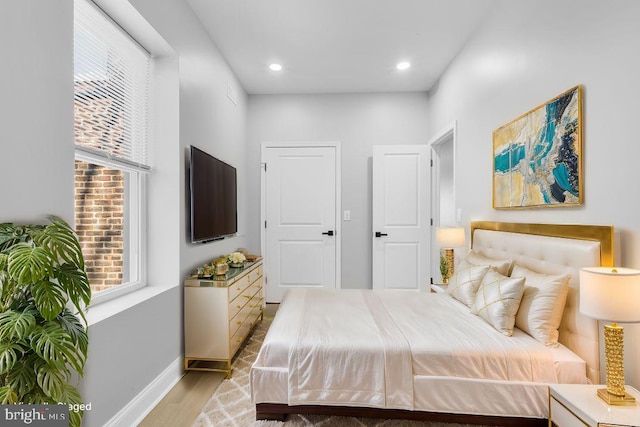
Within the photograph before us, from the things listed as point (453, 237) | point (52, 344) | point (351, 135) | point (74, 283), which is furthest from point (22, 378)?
point (351, 135)

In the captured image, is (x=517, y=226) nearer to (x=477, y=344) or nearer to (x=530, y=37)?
(x=477, y=344)

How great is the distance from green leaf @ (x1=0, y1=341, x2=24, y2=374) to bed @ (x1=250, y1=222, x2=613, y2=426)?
1096 mm

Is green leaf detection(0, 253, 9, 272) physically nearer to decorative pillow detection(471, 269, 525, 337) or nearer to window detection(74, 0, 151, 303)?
window detection(74, 0, 151, 303)

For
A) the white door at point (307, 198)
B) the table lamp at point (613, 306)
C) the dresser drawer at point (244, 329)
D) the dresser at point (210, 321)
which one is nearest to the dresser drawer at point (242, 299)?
the dresser at point (210, 321)

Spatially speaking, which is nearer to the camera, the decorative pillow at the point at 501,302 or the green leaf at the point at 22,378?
the green leaf at the point at 22,378

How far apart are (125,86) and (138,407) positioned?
6.66 feet

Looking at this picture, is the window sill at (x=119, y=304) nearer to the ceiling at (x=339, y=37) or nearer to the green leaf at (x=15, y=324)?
the green leaf at (x=15, y=324)

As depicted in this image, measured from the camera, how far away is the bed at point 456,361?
5.39 ft

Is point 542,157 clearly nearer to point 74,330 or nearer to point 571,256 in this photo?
point 571,256

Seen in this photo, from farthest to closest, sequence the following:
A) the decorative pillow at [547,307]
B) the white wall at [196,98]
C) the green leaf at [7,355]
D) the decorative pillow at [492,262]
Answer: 1. the white wall at [196,98]
2. the decorative pillow at [492,262]
3. the decorative pillow at [547,307]
4. the green leaf at [7,355]

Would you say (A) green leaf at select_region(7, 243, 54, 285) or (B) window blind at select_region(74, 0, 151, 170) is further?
(B) window blind at select_region(74, 0, 151, 170)

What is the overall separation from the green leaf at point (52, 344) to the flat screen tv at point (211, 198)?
5.13 ft

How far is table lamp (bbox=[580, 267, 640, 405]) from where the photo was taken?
1.27 meters

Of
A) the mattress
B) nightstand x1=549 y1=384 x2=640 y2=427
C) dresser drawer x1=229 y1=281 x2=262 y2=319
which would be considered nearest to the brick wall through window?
dresser drawer x1=229 y1=281 x2=262 y2=319
